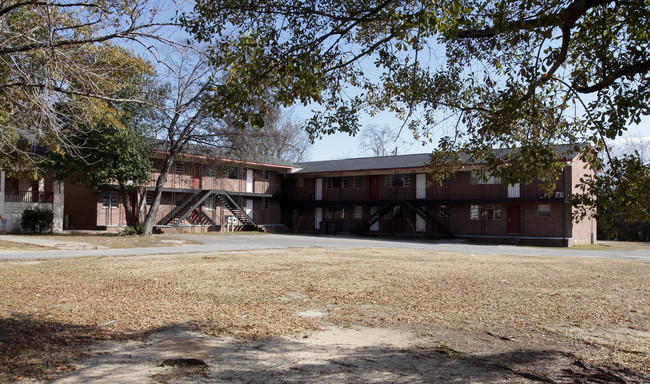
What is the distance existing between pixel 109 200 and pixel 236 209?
32.0 ft

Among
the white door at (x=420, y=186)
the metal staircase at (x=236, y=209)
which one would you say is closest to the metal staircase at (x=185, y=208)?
the metal staircase at (x=236, y=209)

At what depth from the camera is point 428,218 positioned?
3784 centimetres

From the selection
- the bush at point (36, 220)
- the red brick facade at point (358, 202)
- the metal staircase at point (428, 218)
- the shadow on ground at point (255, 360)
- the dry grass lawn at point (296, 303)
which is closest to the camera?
the shadow on ground at point (255, 360)

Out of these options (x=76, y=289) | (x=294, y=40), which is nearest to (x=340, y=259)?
(x=76, y=289)

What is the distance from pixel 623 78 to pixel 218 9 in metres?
5.40

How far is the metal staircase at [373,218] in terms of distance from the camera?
40.0 meters

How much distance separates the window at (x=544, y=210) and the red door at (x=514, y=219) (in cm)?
130

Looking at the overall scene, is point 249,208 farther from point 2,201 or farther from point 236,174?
point 2,201

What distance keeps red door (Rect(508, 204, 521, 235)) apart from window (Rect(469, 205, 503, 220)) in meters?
0.68

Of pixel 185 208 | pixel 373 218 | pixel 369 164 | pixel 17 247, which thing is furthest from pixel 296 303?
pixel 369 164

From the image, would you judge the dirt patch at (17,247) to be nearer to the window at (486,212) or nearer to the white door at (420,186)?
the white door at (420,186)

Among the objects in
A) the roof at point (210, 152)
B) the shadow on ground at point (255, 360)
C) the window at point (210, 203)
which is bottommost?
the shadow on ground at point (255, 360)

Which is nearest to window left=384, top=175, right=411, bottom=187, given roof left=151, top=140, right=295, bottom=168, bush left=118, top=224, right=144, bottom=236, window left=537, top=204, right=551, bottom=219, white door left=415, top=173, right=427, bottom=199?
white door left=415, top=173, right=427, bottom=199

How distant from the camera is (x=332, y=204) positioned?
142 feet
